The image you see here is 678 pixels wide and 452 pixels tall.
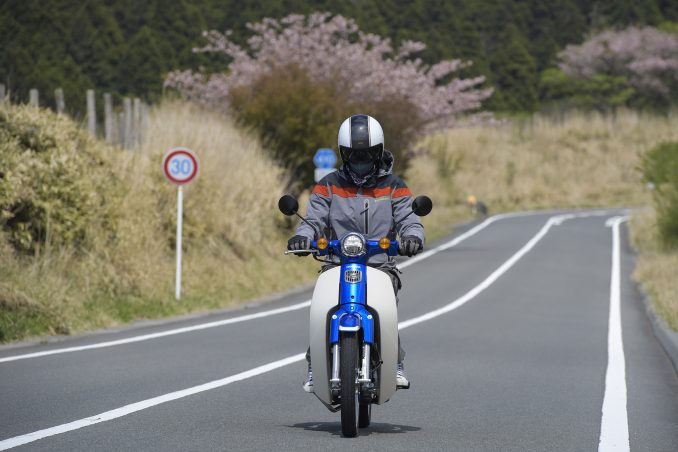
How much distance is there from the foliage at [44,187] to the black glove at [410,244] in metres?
10.3

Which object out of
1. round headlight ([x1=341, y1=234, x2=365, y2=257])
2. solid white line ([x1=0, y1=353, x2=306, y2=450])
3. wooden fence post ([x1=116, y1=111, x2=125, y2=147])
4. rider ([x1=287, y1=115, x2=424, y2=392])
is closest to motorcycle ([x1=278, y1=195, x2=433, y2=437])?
round headlight ([x1=341, y1=234, x2=365, y2=257])

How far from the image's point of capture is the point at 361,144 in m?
8.17

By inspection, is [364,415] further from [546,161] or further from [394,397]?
[546,161]

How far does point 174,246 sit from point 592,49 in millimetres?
61217

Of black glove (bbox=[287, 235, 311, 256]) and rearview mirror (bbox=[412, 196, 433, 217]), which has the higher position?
rearview mirror (bbox=[412, 196, 433, 217])

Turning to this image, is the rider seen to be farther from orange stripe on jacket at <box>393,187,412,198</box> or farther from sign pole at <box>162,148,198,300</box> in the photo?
sign pole at <box>162,148,198,300</box>

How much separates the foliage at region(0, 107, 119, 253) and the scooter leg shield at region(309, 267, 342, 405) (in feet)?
33.5

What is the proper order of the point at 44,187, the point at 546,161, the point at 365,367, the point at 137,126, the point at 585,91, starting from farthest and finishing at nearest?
the point at 585,91 < the point at 546,161 < the point at 137,126 < the point at 44,187 < the point at 365,367

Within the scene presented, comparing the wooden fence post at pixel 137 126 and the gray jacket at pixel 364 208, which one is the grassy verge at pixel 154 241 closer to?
the wooden fence post at pixel 137 126

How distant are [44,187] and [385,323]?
1133 centimetres

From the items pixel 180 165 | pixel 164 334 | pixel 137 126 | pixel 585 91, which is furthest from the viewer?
pixel 585 91

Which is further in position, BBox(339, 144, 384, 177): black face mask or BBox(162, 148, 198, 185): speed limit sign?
BBox(162, 148, 198, 185): speed limit sign

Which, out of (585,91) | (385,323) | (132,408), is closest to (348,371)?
(385,323)

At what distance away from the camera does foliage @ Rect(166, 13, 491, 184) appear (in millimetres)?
32031
